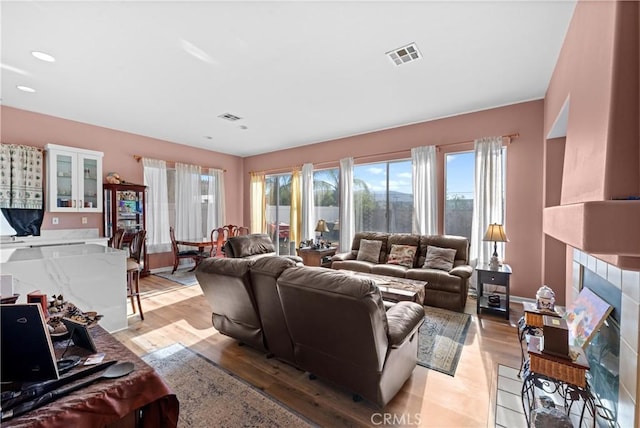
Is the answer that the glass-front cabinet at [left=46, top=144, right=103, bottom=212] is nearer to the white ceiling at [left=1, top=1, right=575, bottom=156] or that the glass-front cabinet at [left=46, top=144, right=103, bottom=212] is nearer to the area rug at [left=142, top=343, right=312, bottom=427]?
the white ceiling at [left=1, top=1, right=575, bottom=156]

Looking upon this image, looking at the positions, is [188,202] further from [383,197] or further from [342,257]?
[383,197]

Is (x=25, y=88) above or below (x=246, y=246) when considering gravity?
above

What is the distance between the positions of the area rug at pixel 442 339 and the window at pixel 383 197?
6.15 ft

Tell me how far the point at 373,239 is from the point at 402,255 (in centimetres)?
71

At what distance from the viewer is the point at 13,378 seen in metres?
0.91

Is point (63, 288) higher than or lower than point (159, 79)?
lower

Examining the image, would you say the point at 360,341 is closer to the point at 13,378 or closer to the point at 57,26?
the point at 13,378

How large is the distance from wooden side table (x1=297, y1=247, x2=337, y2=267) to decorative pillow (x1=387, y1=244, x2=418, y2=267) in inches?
52.0

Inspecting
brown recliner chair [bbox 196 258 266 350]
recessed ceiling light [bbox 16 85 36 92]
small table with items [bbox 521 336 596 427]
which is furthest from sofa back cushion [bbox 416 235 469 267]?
recessed ceiling light [bbox 16 85 36 92]

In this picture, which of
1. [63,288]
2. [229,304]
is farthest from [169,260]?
[229,304]

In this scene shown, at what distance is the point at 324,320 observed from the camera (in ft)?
5.71

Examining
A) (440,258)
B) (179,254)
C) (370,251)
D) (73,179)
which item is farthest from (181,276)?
(440,258)

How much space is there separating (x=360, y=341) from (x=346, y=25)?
2.40m

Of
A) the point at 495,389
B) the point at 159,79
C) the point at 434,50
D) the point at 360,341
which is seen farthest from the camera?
the point at 159,79
